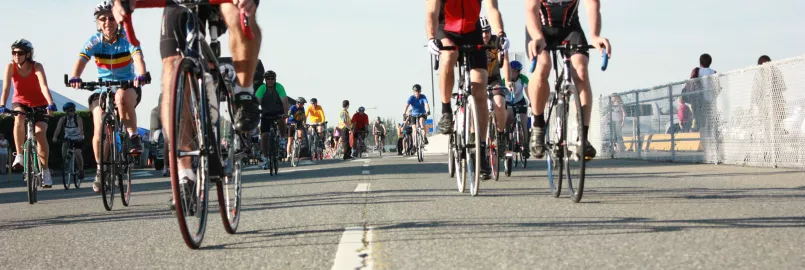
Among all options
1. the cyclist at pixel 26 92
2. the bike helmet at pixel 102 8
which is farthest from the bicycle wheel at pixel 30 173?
the bike helmet at pixel 102 8

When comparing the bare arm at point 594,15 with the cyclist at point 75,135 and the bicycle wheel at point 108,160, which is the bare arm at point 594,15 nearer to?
the bicycle wheel at point 108,160

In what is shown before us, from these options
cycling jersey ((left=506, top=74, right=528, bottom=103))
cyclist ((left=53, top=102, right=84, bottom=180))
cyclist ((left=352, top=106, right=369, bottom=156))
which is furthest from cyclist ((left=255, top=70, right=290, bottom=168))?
cyclist ((left=352, top=106, right=369, bottom=156))

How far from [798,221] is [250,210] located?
373 cm

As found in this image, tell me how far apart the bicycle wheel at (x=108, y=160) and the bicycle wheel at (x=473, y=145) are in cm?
300

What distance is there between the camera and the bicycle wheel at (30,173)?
33.5 ft

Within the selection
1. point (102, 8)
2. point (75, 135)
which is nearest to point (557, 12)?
point (102, 8)

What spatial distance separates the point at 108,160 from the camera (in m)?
8.67

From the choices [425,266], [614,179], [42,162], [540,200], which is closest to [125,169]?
[42,162]

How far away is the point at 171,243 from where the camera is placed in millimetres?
5199

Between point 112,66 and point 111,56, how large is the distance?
0.30ft

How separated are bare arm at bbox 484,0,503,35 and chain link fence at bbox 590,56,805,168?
4320mm

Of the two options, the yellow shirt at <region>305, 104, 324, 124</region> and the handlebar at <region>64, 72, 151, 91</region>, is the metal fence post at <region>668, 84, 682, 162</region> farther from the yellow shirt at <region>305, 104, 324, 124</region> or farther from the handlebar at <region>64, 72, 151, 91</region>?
the yellow shirt at <region>305, 104, 324, 124</region>

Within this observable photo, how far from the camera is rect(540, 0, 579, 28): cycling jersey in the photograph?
7.29 m

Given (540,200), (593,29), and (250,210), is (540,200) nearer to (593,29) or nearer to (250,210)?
(593,29)
